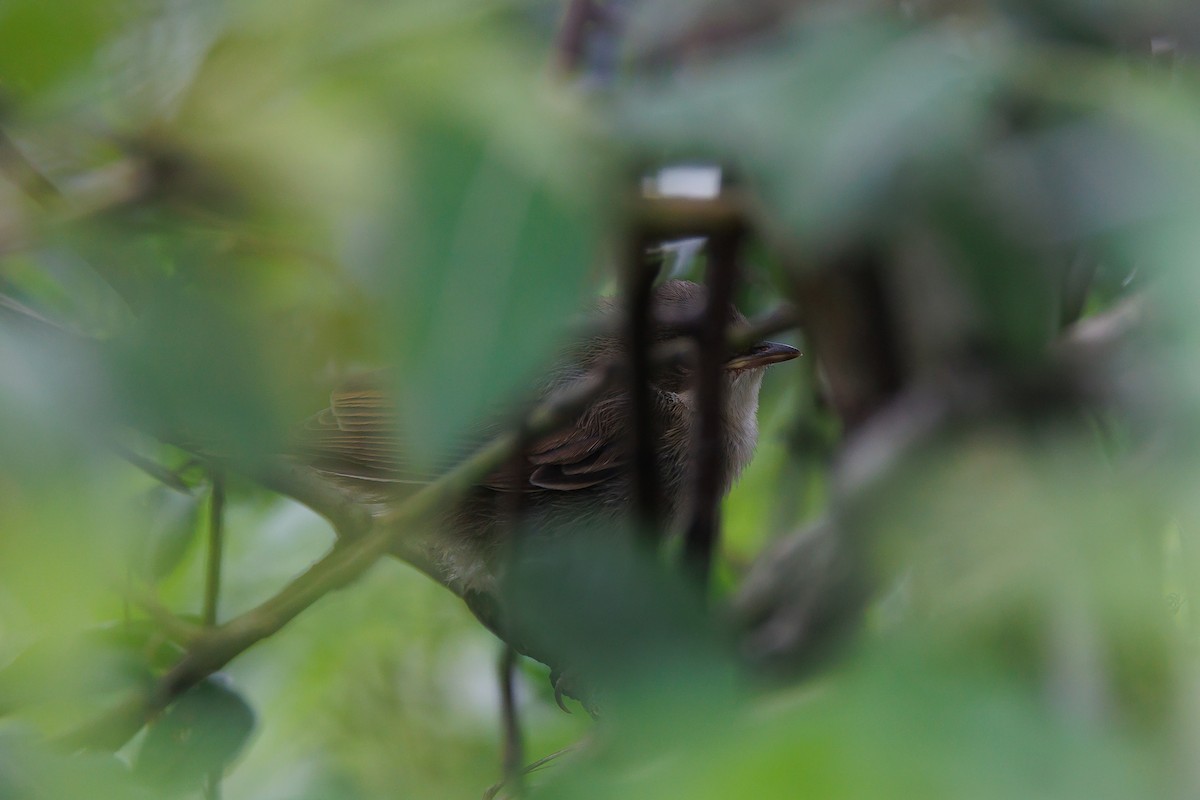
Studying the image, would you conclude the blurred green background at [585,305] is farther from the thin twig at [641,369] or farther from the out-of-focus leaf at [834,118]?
the thin twig at [641,369]

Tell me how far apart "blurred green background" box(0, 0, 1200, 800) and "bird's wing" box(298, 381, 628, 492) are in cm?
98

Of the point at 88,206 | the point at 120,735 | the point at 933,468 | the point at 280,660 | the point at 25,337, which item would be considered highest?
the point at 25,337

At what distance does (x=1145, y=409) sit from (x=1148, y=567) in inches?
15.2

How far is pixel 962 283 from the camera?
5.52 ft

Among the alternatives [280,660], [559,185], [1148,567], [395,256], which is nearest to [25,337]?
[395,256]

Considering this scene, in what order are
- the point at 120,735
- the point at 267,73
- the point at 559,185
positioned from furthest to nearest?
the point at 120,735
the point at 267,73
the point at 559,185

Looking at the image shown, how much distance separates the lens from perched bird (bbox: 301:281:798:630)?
8.55ft

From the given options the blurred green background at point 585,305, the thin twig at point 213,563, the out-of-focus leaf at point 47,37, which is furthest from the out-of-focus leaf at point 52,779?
the thin twig at point 213,563

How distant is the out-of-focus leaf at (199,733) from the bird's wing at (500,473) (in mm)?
1000

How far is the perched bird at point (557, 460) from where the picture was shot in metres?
2.61

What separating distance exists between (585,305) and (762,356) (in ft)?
5.52

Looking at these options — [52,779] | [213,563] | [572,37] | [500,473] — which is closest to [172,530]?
[213,563]

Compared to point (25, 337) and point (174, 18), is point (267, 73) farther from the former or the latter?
point (25, 337)

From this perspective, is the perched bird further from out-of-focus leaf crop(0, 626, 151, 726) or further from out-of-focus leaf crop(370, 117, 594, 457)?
out-of-focus leaf crop(370, 117, 594, 457)
